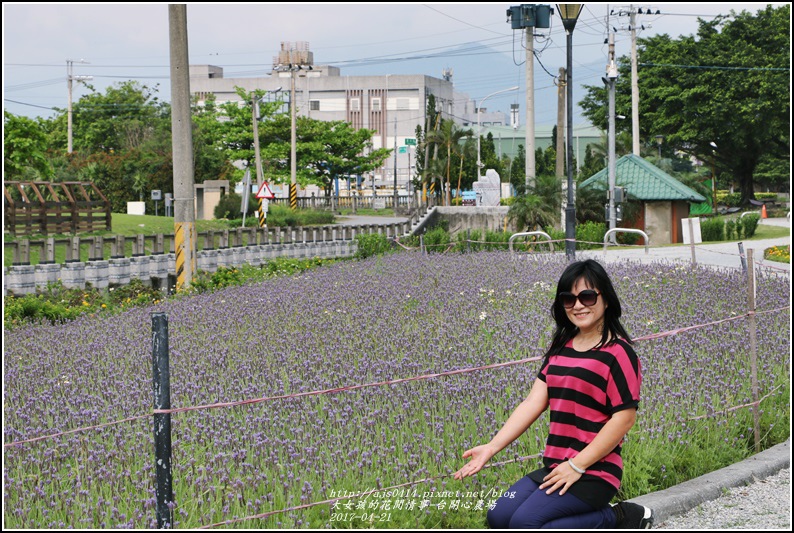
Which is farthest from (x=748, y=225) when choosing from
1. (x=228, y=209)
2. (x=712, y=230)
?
(x=228, y=209)

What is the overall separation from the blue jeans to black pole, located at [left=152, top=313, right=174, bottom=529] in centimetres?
156

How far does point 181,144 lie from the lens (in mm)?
19422

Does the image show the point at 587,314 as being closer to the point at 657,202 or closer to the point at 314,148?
the point at 657,202

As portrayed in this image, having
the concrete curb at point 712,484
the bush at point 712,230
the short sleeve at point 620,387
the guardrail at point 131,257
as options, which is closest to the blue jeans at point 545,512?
the short sleeve at point 620,387

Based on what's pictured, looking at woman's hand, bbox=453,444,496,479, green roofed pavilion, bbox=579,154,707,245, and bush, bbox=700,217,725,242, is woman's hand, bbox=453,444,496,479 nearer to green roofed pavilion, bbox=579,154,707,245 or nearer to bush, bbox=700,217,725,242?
green roofed pavilion, bbox=579,154,707,245

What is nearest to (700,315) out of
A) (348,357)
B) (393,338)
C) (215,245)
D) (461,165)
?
(393,338)

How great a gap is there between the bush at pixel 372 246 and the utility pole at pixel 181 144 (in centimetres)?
718

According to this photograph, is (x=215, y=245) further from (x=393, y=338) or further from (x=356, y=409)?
(x=356, y=409)

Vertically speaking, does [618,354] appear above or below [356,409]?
above

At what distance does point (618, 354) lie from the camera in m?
4.71

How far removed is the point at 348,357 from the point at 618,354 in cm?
441

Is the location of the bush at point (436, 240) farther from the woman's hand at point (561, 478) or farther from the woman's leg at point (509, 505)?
the woman's hand at point (561, 478)

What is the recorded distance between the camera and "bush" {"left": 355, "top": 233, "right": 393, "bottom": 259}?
87.0ft

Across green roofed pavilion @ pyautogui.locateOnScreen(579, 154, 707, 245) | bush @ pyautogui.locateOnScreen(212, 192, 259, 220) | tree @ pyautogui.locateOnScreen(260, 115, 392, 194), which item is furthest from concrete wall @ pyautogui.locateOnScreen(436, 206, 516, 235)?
tree @ pyautogui.locateOnScreen(260, 115, 392, 194)
